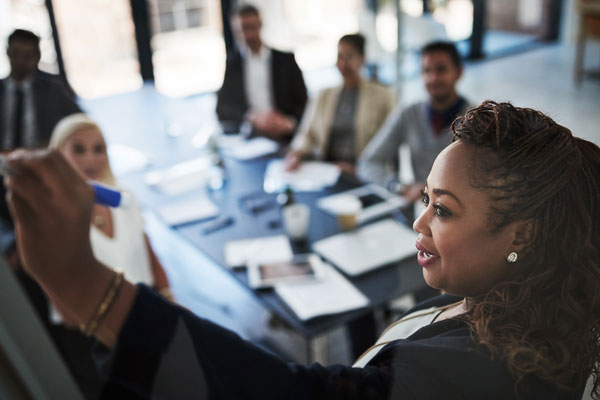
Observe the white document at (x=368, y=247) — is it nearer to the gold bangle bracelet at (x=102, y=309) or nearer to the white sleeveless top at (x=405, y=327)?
the white sleeveless top at (x=405, y=327)

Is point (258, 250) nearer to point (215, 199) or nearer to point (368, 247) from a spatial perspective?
point (368, 247)

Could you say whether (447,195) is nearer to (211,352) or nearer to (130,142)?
(211,352)

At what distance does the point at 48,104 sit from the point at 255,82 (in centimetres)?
229

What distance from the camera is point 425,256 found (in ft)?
1.46

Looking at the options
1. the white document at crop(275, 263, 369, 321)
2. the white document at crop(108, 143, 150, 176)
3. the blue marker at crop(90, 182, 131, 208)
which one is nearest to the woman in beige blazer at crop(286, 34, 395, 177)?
the white document at crop(108, 143, 150, 176)

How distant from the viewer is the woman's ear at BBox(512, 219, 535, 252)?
0.41 meters

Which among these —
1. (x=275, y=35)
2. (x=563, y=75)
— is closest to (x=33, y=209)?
(x=563, y=75)

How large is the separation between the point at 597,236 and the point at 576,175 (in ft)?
0.18

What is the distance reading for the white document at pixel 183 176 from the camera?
96.7 inches

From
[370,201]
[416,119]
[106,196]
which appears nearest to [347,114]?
[416,119]

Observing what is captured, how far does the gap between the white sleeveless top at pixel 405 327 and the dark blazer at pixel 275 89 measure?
280cm

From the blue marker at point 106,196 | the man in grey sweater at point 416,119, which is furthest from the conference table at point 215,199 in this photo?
the blue marker at point 106,196

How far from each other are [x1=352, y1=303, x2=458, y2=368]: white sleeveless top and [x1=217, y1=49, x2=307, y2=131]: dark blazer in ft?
9.19

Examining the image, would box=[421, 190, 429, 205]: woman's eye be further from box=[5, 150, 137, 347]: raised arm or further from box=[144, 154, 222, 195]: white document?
box=[144, 154, 222, 195]: white document
